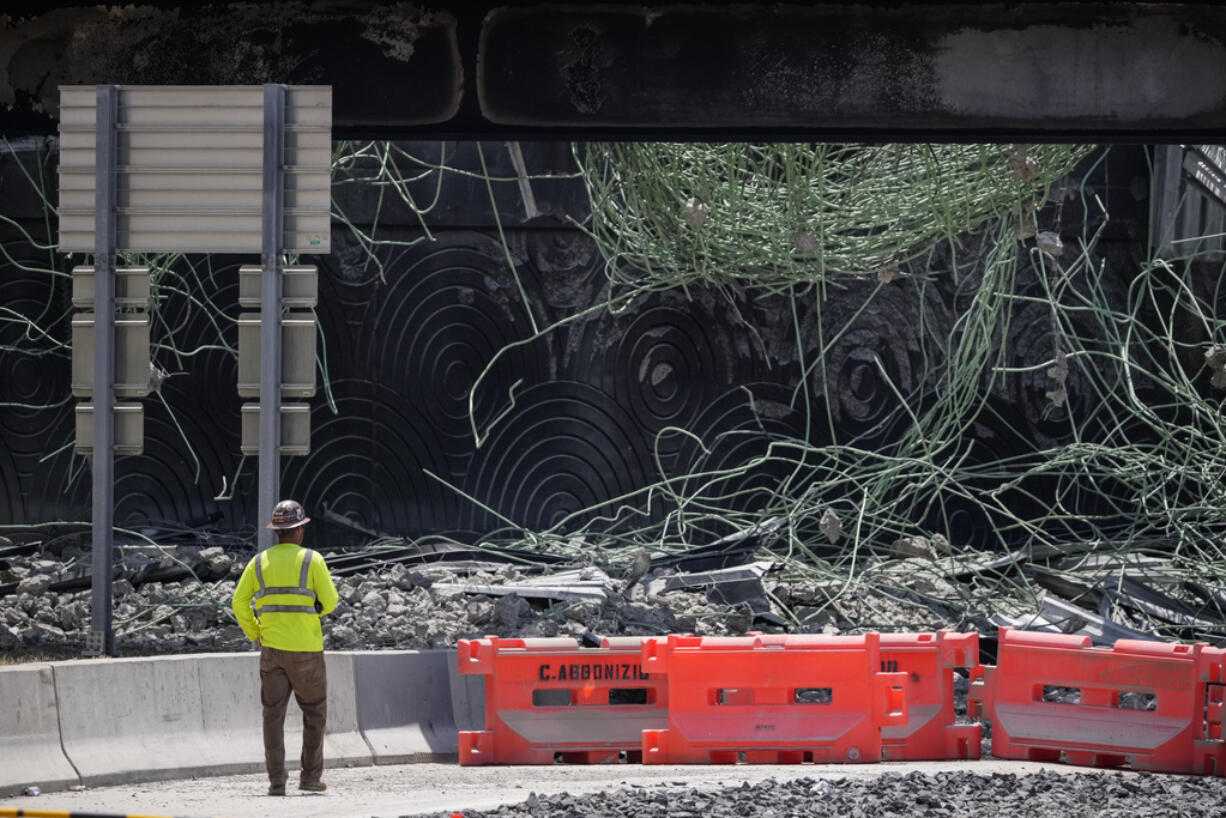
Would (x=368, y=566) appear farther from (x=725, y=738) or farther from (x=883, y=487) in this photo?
(x=725, y=738)

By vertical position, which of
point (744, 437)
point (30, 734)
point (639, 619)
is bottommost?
point (639, 619)

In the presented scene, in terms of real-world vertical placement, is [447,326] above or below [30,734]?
above

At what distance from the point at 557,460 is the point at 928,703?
7902 mm

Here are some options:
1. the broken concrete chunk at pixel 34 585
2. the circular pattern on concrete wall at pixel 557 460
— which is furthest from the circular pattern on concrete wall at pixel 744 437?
the broken concrete chunk at pixel 34 585

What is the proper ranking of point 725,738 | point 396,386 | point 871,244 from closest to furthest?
point 725,738
point 871,244
point 396,386

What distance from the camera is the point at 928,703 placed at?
9312 mm

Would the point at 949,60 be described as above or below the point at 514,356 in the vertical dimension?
above

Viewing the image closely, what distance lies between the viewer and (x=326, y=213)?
939cm

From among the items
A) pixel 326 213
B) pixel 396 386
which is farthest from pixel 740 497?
pixel 326 213

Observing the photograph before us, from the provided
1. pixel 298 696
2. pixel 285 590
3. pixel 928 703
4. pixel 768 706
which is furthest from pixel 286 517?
pixel 928 703

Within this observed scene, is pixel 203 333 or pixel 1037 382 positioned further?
pixel 1037 382

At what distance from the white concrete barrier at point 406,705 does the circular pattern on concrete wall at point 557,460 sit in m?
7.13

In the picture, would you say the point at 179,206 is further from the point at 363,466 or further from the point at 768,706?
the point at 363,466

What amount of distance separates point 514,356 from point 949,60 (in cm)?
739
